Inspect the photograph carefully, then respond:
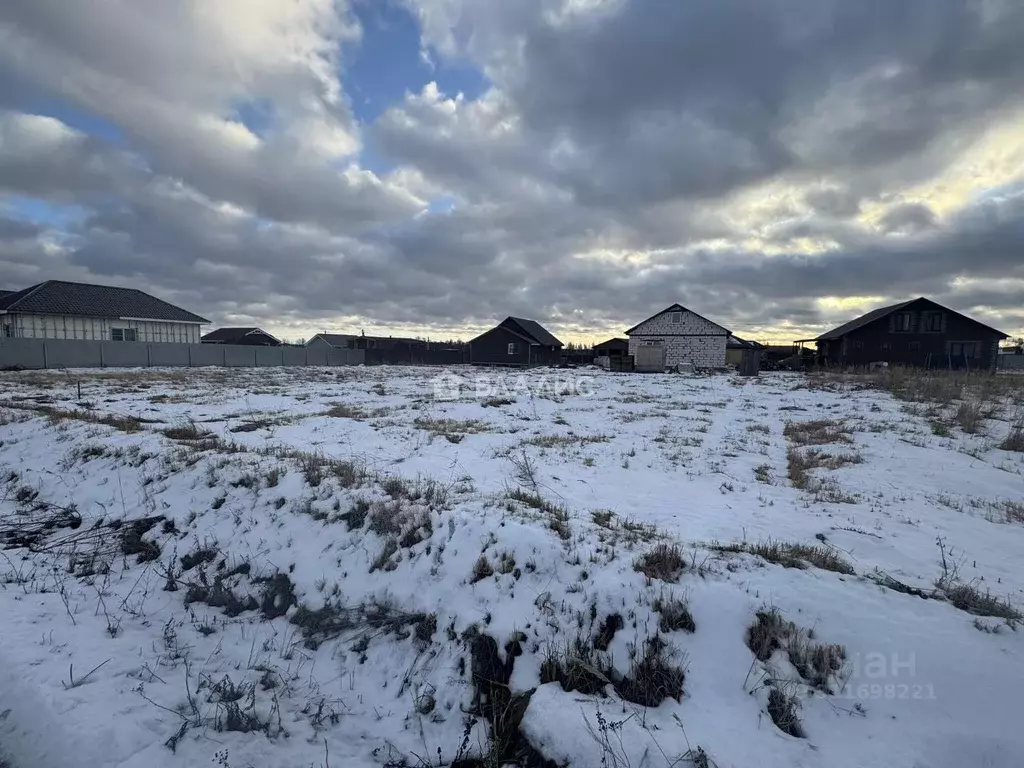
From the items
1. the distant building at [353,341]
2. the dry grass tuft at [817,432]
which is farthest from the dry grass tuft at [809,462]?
the distant building at [353,341]

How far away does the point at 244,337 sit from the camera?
218ft

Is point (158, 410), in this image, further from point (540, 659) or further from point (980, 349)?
point (980, 349)

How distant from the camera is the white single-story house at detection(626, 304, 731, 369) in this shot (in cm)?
4641

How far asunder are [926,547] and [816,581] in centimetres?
236

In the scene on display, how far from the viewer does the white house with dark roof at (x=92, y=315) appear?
3723 cm

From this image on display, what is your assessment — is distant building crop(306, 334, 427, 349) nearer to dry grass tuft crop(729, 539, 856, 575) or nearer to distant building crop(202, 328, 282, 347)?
distant building crop(202, 328, 282, 347)

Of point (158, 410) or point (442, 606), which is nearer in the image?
point (442, 606)

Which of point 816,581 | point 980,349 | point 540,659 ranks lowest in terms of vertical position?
point 540,659

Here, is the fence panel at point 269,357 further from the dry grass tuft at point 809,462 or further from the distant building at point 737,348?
the distant building at point 737,348

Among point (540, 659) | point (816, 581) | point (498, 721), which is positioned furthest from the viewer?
point (816, 581)

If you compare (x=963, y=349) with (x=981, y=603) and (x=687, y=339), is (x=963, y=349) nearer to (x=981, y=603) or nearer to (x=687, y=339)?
(x=687, y=339)

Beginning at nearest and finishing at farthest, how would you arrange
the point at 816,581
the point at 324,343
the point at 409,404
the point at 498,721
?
the point at 498,721
the point at 816,581
the point at 409,404
the point at 324,343

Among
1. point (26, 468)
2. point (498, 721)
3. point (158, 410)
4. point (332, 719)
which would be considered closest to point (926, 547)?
point (498, 721)

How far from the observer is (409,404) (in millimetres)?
18344
